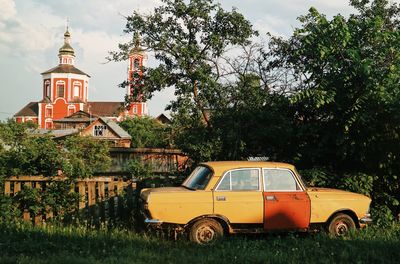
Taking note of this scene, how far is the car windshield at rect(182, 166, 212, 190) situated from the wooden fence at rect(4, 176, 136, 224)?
6.02 feet

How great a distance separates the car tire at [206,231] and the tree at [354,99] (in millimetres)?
3830

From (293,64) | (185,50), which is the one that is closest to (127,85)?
(185,50)

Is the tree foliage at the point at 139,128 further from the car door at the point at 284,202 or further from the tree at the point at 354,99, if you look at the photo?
the car door at the point at 284,202

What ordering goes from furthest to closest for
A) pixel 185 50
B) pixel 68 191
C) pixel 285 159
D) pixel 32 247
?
pixel 185 50
pixel 285 159
pixel 68 191
pixel 32 247

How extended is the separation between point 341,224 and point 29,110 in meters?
113

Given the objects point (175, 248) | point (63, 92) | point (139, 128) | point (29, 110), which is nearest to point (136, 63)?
point (175, 248)

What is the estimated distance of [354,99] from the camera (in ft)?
34.7

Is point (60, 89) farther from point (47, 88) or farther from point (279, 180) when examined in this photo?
point (279, 180)

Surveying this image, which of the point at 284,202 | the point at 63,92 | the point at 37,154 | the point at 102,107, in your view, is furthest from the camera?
the point at 102,107

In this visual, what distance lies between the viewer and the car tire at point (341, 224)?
8.83 m

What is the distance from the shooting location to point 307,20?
45.9ft

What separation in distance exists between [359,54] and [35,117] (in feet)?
347

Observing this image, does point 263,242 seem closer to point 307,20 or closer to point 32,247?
point 32,247

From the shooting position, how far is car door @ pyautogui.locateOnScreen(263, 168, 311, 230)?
27.7 feet
